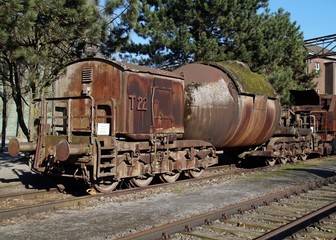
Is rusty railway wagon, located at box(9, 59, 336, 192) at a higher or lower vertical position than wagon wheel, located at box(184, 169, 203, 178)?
higher

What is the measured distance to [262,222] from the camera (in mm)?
7102

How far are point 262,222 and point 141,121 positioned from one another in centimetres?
412

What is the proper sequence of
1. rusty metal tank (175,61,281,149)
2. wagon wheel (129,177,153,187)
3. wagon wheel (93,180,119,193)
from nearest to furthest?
wagon wheel (93,180,119,193), wagon wheel (129,177,153,187), rusty metal tank (175,61,281,149)

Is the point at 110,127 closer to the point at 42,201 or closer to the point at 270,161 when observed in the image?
the point at 42,201

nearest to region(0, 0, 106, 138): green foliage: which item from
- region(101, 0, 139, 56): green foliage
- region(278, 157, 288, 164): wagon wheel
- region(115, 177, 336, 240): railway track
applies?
region(101, 0, 139, 56): green foliage

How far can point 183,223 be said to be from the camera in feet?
21.8

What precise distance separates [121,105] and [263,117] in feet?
20.9

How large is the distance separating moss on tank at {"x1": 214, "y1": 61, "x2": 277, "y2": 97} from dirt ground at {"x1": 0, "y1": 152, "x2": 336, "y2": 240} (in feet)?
9.49

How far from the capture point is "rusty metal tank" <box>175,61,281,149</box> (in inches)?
469

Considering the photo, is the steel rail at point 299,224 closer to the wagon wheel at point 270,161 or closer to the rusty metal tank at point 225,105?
the rusty metal tank at point 225,105

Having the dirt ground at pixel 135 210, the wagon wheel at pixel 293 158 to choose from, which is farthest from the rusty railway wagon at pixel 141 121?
the wagon wheel at pixel 293 158

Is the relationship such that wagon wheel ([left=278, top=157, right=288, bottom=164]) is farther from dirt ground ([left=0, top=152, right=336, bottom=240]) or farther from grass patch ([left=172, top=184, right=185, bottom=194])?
grass patch ([left=172, top=184, right=185, bottom=194])

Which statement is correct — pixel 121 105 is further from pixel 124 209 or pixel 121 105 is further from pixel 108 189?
pixel 124 209

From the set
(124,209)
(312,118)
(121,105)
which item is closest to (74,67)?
(121,105)
